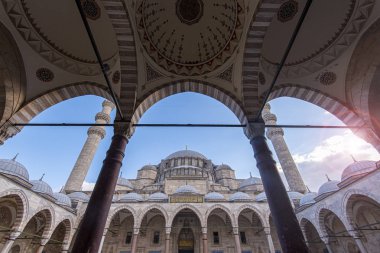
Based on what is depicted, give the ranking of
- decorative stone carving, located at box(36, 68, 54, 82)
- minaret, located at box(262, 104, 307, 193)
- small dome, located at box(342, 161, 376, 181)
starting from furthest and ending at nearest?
minaret, located at box(262, 104, 307, 193) → small dome, located at box(342, 161, 376, 181) → decorative stone carving, located at box(36, 68, 54, 82)

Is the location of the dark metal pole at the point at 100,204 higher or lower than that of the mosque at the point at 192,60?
lower

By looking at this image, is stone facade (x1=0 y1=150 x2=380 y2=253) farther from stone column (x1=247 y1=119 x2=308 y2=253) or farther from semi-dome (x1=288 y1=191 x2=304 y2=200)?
stone column (x1=247 y1=119 x2=308 y2=253)

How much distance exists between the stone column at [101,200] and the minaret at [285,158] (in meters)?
21.0

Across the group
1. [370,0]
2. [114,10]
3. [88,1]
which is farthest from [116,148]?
[370,0]

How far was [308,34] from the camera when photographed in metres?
5.98

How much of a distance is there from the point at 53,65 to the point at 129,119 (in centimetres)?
326

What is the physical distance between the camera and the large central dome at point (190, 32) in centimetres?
545

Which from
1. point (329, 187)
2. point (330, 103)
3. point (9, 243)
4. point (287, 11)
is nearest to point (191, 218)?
point (329, 187)

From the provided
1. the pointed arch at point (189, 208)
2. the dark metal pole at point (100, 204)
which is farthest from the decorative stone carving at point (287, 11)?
the pointed arch at point (189, 208)

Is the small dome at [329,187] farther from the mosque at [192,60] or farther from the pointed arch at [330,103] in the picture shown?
the pointed arch at [330,103]

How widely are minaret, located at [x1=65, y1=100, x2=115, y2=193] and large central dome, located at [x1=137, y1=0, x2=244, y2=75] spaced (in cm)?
1956

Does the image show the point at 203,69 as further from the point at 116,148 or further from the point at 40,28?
the point at 40,28

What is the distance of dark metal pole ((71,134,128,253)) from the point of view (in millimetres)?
3353

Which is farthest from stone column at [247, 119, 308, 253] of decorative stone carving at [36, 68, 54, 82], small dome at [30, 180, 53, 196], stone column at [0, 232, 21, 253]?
small dome at [30, 180, 53, 196]
